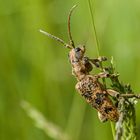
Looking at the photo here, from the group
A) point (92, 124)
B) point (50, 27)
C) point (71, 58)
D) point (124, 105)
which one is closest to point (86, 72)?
point (71, 58)

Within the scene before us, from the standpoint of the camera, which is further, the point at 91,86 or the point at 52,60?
the point at 52,60

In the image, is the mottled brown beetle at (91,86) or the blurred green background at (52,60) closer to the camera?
the mottled brown beetle at (91,86)

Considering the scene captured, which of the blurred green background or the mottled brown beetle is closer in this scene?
the mottled brown beetle

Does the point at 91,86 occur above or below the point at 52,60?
below

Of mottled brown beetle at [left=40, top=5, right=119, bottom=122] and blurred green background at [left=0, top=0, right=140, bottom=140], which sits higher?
blurred green background at [left=0, top=0, right=140, bottom=140]

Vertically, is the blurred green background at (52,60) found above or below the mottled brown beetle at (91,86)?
above
